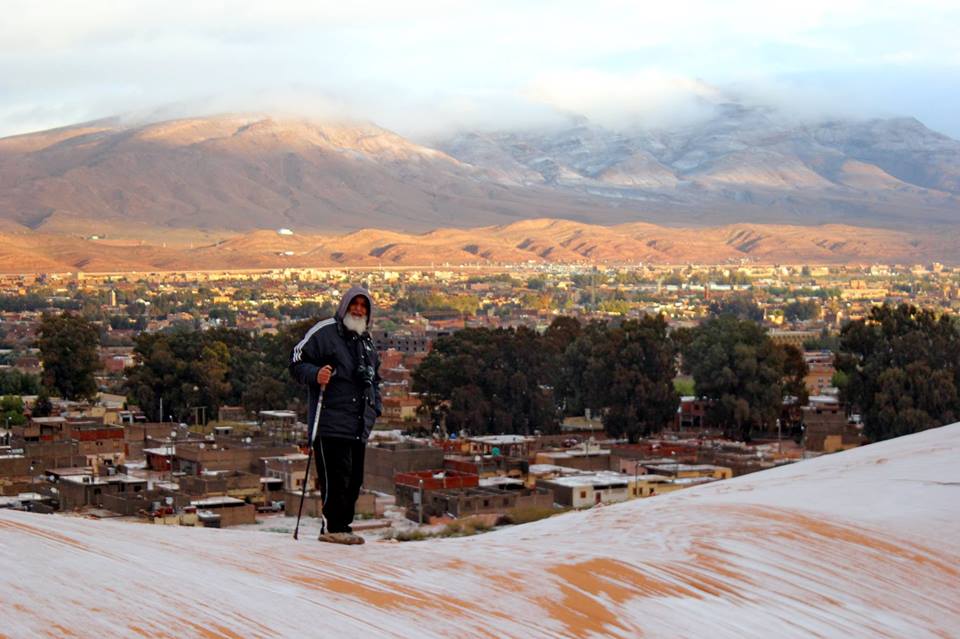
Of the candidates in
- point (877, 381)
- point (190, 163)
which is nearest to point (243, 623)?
point (877, 381)

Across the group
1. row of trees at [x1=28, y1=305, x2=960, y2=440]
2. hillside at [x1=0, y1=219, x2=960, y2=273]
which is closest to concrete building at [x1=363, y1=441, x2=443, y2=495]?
row of trees at [x1=28, y1=305, x2=960, y2=440]

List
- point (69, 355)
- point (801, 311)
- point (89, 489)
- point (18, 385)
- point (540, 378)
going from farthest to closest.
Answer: point (801, 311)
point (18, 385)
point (69, 355)
point (540, 378)
point (89, 489)

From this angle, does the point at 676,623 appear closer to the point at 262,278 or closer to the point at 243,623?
the point at 243,623

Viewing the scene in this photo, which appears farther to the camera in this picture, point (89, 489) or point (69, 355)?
point (69, 355)

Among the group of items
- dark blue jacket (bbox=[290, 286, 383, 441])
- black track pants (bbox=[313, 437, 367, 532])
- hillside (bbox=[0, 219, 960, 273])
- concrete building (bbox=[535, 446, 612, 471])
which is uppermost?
hillside (bbox=[0, 219, 960, 273])

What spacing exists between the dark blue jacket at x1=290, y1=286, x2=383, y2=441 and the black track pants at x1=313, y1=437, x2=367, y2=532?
32 millimetres

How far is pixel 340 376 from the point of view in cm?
570

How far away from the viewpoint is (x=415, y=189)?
193625 millimetres

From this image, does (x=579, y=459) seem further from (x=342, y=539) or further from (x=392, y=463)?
(x=342, y=539)

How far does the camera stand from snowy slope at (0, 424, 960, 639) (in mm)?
3416

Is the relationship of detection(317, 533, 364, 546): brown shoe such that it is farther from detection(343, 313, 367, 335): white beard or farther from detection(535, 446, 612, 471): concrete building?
detection(535, 446, 612, 471): concrete building

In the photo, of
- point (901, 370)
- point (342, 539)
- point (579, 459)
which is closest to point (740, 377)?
point (901, 370)

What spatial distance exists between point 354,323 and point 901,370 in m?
27.7

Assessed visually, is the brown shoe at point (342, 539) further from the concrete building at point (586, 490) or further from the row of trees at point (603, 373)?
the row of trees at point (603, 373)
